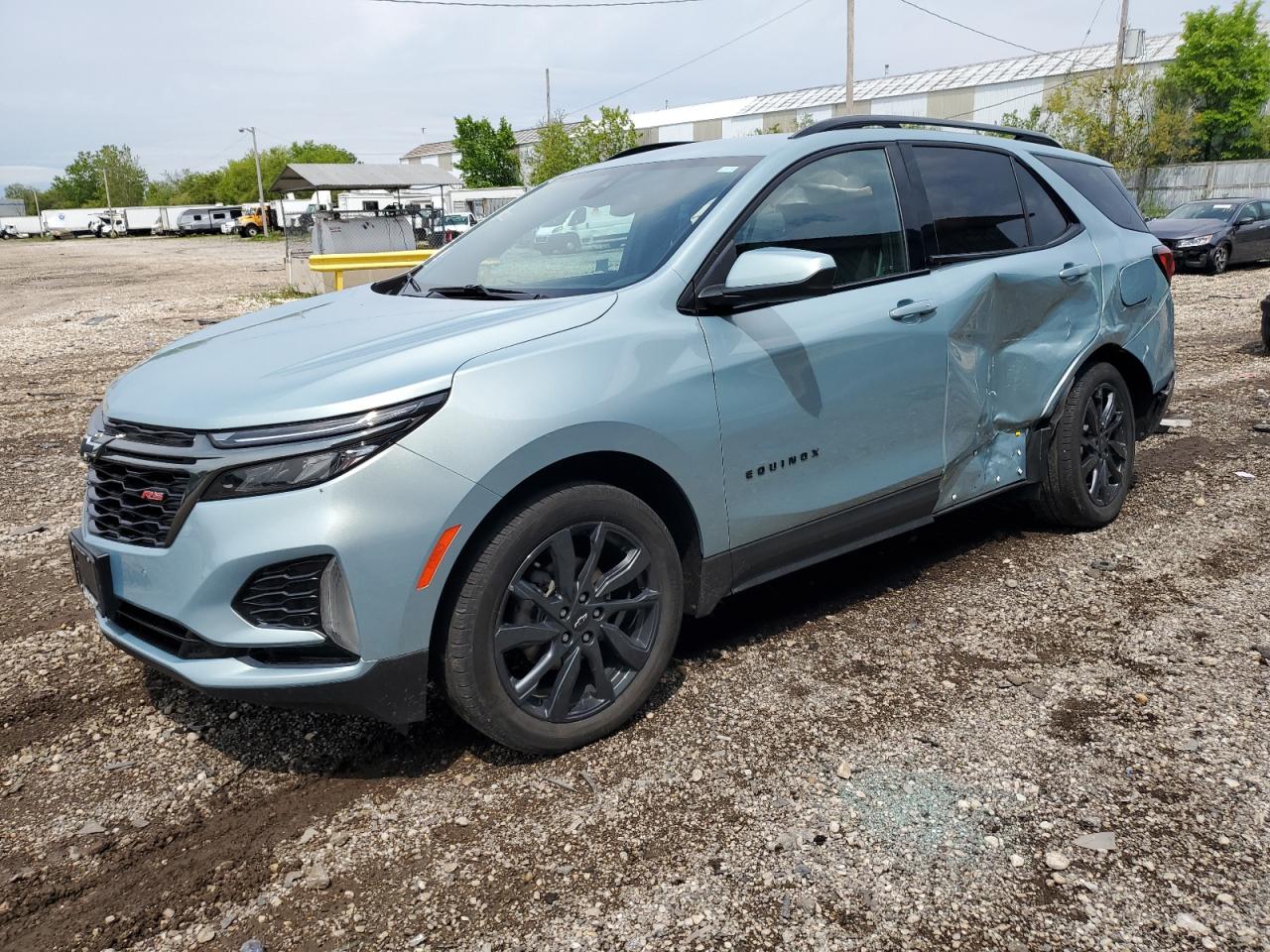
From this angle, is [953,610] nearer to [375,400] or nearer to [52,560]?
[375,400]

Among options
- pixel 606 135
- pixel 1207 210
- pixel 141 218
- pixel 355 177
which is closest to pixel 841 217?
pixel 1207 210

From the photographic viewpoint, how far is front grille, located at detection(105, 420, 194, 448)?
2662mm

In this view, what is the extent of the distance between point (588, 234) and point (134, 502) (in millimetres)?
1820

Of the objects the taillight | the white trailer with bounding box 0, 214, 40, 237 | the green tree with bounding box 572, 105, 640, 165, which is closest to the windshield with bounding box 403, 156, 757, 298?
the taillight

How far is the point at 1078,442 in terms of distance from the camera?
4.69m

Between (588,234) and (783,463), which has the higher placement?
(588,234)

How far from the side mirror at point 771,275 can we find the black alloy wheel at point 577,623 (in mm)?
856

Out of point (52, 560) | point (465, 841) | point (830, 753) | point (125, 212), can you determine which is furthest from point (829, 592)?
point (125, 212)

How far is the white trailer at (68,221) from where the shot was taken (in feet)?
267

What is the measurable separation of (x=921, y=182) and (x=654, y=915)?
118 inches

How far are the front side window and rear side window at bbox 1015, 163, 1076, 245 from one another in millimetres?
1022

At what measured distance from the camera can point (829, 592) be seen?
443cm

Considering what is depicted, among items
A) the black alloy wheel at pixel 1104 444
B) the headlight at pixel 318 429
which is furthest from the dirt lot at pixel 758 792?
the headlight at pixel 318 429

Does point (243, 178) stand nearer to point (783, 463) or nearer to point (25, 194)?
point (25, 194)
